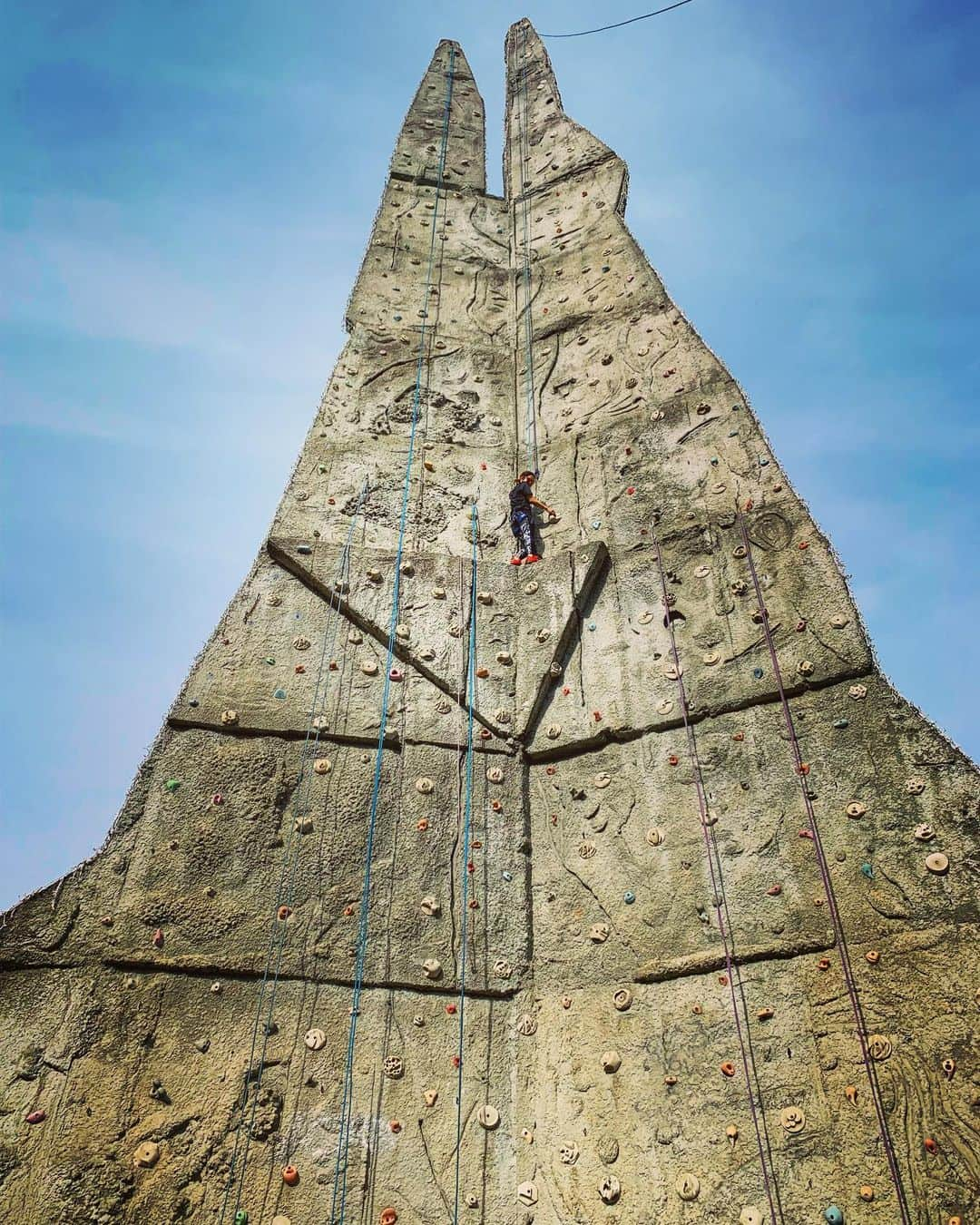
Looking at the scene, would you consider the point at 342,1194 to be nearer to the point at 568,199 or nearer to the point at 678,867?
the point at 678,867

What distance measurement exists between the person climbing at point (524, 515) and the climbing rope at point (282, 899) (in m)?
1.17

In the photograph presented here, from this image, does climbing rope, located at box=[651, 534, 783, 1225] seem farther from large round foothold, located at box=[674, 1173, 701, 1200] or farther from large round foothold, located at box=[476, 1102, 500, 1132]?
large round foothold, located at box=[476, 1102, 500, 1132]

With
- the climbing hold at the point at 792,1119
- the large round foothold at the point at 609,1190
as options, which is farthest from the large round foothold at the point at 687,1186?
the climbing hold at the point at 792,1119

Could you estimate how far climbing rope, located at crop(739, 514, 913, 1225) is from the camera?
321 cm

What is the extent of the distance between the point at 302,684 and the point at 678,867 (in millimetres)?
2267

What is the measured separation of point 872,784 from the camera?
13.2ft

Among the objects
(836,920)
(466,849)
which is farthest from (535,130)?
(836,920)

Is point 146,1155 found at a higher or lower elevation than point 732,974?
lower

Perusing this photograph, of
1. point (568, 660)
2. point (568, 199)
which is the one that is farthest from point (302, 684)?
point (568, 199)

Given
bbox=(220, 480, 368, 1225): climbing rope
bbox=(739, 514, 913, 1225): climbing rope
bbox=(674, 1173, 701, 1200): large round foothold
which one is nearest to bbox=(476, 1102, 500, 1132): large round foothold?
bbox=(674, 1173, 701, 1200): large round foothold

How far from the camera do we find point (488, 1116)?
3.98 metres

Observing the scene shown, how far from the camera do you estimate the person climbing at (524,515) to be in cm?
598

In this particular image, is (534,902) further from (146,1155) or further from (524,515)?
(524,515)

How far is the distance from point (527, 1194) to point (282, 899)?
1.69m
